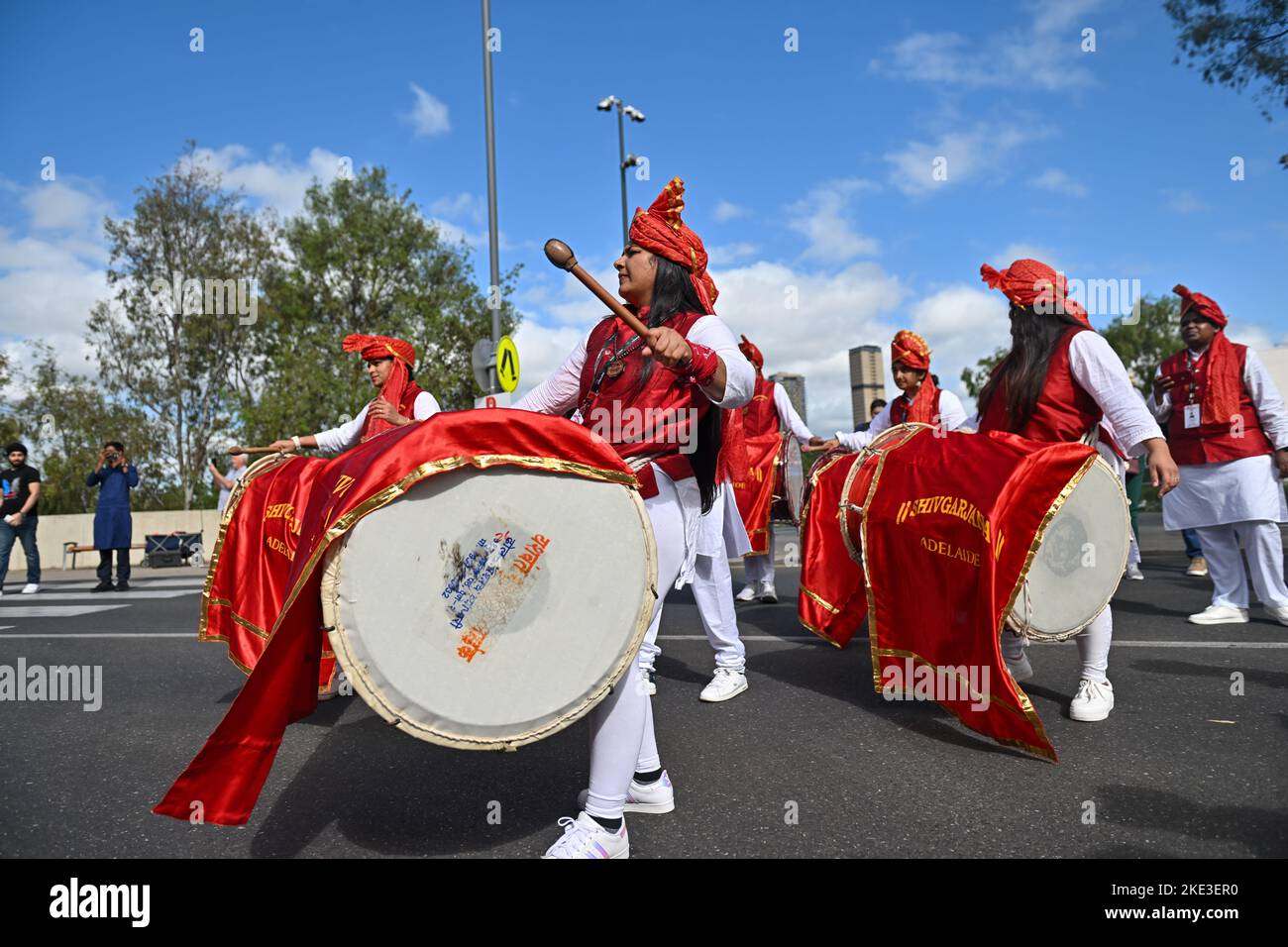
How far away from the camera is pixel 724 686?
4160mm

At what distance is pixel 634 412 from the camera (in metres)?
2.54

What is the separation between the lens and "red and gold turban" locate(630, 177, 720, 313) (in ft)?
9.18

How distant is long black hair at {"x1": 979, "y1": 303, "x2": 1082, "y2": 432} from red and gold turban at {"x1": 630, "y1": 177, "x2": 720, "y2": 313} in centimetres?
155

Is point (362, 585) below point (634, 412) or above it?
below

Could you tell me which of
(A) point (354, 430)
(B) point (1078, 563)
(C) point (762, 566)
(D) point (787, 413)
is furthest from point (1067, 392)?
(C) point (762, 566)

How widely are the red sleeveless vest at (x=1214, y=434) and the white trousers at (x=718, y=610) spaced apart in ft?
11.7

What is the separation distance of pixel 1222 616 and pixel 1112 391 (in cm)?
291

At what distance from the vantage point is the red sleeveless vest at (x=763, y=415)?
7105 mm

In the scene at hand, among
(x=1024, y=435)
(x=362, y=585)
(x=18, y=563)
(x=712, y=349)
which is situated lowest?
(x=18, y=563)

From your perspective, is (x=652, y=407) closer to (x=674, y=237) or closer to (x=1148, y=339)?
(x=674, y=237)
